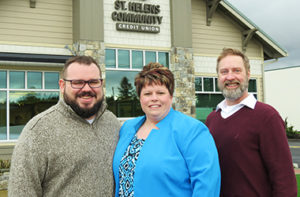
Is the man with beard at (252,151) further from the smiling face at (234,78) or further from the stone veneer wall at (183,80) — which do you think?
the stone veneer wall at (183,80)

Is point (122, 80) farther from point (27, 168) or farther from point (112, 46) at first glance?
point (27, 168)

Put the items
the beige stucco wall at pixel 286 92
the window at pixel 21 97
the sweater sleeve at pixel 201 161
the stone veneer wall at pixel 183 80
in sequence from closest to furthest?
the sweater sleeve at pixel 201 161 < the window at pixel 21 97 < the stone veneer wall at pixel 183 80 < the beige stucco wall at pixel 286 92

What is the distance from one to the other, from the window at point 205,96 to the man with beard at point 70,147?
10.2 metres

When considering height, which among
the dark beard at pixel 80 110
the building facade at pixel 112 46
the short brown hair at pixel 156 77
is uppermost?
the building facade at pixel 112 46

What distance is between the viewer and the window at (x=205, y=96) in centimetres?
1275

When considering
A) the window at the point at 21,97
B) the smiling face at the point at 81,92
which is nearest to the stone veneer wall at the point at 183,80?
the window at the point at 21,97

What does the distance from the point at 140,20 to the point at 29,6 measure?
3991mm

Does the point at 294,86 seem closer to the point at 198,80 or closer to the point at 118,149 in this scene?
the point at 198,80

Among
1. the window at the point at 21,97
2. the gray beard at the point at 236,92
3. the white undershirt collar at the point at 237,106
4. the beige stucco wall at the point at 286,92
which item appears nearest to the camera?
the white undershirt collar at the point at 237,106

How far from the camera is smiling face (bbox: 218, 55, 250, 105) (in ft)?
8.93

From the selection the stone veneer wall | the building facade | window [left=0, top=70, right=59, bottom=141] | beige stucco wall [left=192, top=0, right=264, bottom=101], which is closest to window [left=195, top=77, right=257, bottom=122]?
the building facade

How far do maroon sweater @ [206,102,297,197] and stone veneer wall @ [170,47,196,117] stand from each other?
8.88m

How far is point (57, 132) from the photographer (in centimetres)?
244

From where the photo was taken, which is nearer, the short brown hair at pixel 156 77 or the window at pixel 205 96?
the short brown hair at pixel 156 77
